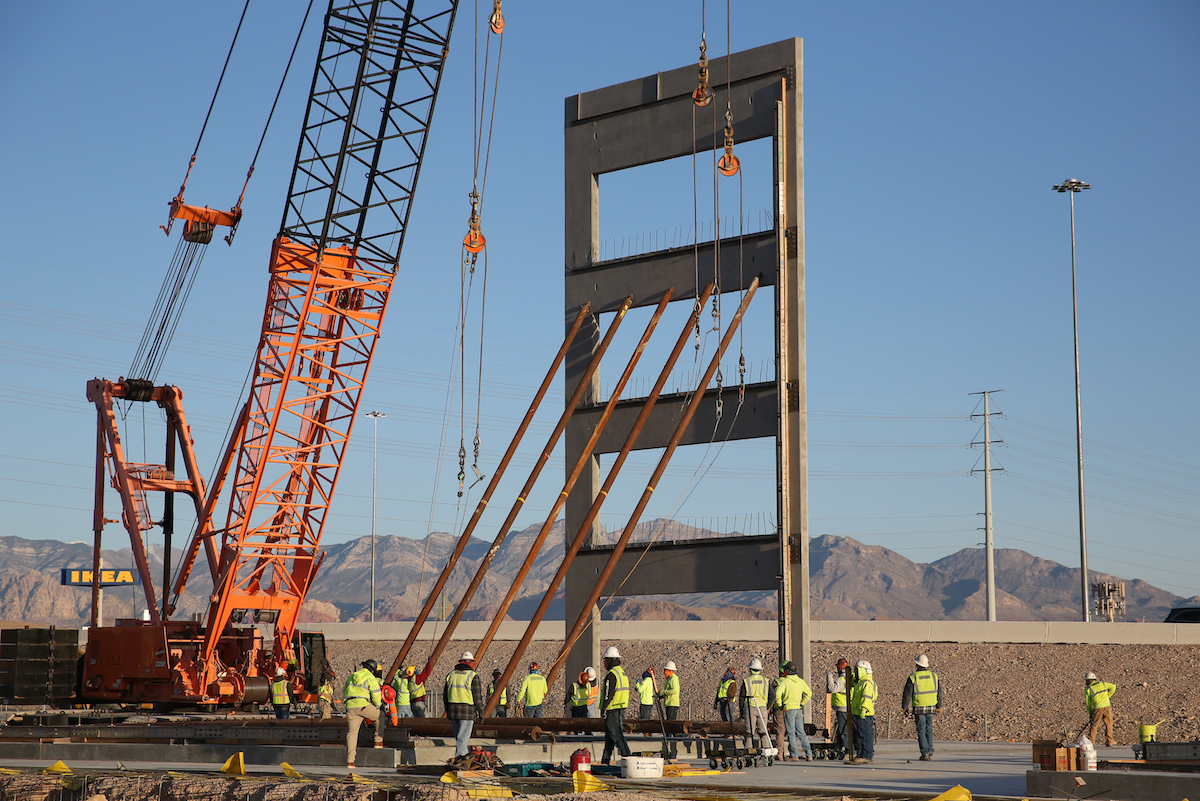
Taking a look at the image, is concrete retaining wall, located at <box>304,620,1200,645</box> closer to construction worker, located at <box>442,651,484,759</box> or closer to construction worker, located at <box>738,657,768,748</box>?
construction worker, located at <box>738,657,768,748</box>

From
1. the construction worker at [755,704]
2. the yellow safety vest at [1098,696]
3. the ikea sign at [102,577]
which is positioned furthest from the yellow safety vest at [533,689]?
the ikea sign at [102,577]

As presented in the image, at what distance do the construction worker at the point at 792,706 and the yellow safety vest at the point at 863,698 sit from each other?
2.89 ft

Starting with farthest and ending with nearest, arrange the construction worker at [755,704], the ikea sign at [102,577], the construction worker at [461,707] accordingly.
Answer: the ikea sign at [102,577]
the construction worker at [755,704]
the construction worker at [461,707]

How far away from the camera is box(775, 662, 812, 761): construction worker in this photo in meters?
20.4

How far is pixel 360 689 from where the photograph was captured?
60.3 ft

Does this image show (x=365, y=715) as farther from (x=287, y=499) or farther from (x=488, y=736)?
(x=287, y=499)

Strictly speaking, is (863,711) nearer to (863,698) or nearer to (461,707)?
(863,698)

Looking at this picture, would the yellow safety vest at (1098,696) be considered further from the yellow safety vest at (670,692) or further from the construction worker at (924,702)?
the yellow safety vest at (670,692)

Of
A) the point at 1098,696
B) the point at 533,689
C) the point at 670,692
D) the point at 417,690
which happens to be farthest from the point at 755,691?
the point at 417,690

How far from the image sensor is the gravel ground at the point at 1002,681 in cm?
3884

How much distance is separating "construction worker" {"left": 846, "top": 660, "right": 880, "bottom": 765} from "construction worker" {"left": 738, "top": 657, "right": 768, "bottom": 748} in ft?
4.84

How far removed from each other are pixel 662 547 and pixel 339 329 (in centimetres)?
1004

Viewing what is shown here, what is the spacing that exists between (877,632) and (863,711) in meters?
30.8

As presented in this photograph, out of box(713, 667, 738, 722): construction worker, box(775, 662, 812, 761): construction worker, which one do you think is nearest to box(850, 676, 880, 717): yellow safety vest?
box(775, 662, 812, 761): construction worker
